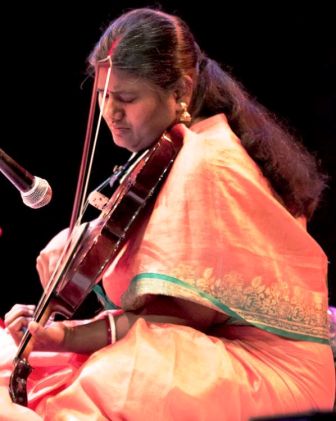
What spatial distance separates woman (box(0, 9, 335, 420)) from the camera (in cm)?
130

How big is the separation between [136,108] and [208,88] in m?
0.25

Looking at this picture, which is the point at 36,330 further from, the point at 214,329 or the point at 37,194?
the point at 214,329

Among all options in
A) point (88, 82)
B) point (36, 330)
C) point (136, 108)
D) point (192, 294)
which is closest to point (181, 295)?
point (192, 294)

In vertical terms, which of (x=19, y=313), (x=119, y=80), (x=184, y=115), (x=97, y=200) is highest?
(x=119, y=80)

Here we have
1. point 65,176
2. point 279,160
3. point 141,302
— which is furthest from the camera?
point 65,176

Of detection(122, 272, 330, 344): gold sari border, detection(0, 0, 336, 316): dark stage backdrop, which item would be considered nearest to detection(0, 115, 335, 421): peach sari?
detection(122, 272, 330, 344): gold sari border

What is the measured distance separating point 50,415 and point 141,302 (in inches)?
12.6

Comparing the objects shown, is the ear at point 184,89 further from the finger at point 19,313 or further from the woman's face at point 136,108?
the finger at point 19,313

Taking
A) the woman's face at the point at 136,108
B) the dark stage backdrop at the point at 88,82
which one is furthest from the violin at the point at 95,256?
the dark stage backdrop at the point at 88,82

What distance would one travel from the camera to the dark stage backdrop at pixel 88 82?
8.12 ft

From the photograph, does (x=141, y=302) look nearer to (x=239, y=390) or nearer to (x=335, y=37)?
(x=239, y=390)

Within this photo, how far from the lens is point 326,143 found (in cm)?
255

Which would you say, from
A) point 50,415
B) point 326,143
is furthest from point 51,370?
point 326,143

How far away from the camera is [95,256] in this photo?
54.1 inches
